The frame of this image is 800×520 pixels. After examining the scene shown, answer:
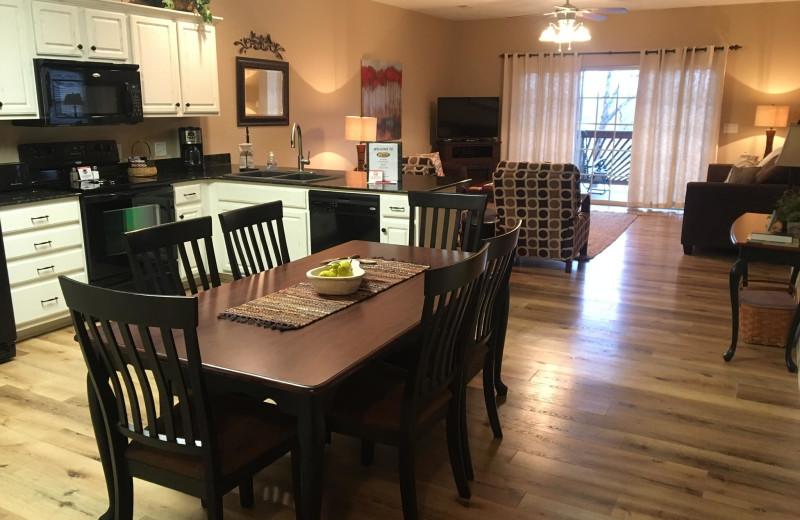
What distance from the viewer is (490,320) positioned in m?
2.65

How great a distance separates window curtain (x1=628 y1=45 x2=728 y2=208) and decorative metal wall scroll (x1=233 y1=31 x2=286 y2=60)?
5.12 m

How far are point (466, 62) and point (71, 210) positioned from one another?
7168 millimetres

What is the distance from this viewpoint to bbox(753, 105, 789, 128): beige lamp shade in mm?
7777

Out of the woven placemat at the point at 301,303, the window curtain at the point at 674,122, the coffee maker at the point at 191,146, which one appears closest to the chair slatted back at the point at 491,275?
the woven placemat at the point at 301,303

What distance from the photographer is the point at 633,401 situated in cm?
317

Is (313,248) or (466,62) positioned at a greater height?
(466,62)

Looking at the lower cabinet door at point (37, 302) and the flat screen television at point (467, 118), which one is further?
the flat screen television at point (467, 118)

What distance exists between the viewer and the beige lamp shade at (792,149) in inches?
163

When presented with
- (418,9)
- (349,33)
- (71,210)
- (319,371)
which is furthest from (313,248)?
(418,9)

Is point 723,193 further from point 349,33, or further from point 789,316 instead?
point 349,33

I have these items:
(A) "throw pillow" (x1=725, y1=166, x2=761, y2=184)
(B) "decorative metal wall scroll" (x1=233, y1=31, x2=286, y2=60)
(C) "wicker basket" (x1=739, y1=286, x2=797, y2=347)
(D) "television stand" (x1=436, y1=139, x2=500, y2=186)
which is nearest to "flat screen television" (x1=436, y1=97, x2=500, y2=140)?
(D) "television stand" (x1=436, y1=139, x2=500, y2=186)

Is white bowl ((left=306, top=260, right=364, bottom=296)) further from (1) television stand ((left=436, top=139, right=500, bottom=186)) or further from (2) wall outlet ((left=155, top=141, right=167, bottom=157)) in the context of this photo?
(1) television stand ((left=436, top=139, right=500, bottom=186))

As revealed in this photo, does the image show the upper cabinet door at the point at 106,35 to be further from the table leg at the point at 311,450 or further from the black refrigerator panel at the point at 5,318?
the table leg at the point at 311,450

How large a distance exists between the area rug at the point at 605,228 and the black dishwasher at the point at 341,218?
107 inches
